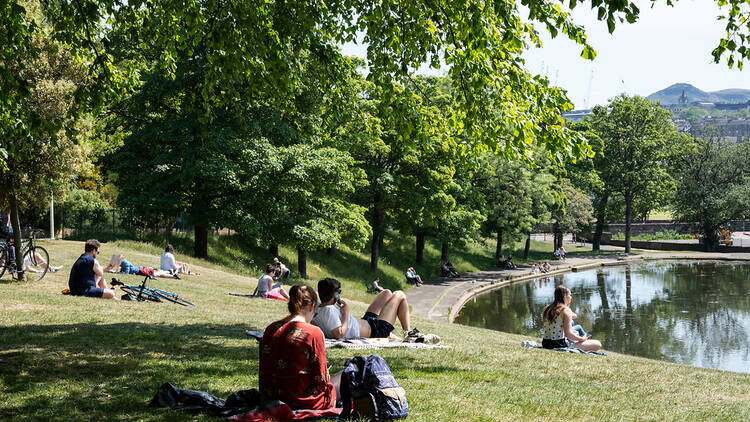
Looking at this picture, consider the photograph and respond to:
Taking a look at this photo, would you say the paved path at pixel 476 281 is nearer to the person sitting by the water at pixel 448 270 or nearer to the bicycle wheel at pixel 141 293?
the person sitting by the water at pixel 448 270

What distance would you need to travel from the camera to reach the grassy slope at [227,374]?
6.55m

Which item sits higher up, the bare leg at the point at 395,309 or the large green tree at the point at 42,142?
the large green tree at the point at 42,142

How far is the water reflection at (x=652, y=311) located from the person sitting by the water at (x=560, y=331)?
9.09m

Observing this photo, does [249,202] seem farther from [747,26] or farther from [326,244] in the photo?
[747,26]

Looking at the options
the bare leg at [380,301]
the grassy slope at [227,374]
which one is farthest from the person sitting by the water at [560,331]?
the bare leg at [380,301]

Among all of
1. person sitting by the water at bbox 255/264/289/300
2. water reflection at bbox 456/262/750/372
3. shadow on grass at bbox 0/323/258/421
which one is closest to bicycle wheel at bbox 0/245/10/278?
shadow on grass at bbox 0/323/258/421

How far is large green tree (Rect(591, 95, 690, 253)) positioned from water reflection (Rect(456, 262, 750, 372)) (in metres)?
15.8

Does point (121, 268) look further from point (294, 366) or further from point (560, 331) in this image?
point (294, 366)

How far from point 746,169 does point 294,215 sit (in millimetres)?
61529

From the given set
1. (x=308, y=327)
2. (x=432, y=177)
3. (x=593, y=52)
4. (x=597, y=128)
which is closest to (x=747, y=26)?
(x=593, y=52)

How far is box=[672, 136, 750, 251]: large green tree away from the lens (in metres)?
65.1

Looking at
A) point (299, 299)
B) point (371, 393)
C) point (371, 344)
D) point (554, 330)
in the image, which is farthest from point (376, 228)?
point (371, 393)

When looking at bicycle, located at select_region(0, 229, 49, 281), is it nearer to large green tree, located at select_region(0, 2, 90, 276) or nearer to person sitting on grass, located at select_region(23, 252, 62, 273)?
person sitting on grass, located at select_region(23, 252, 62, 273)

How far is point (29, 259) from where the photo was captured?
17516mm
